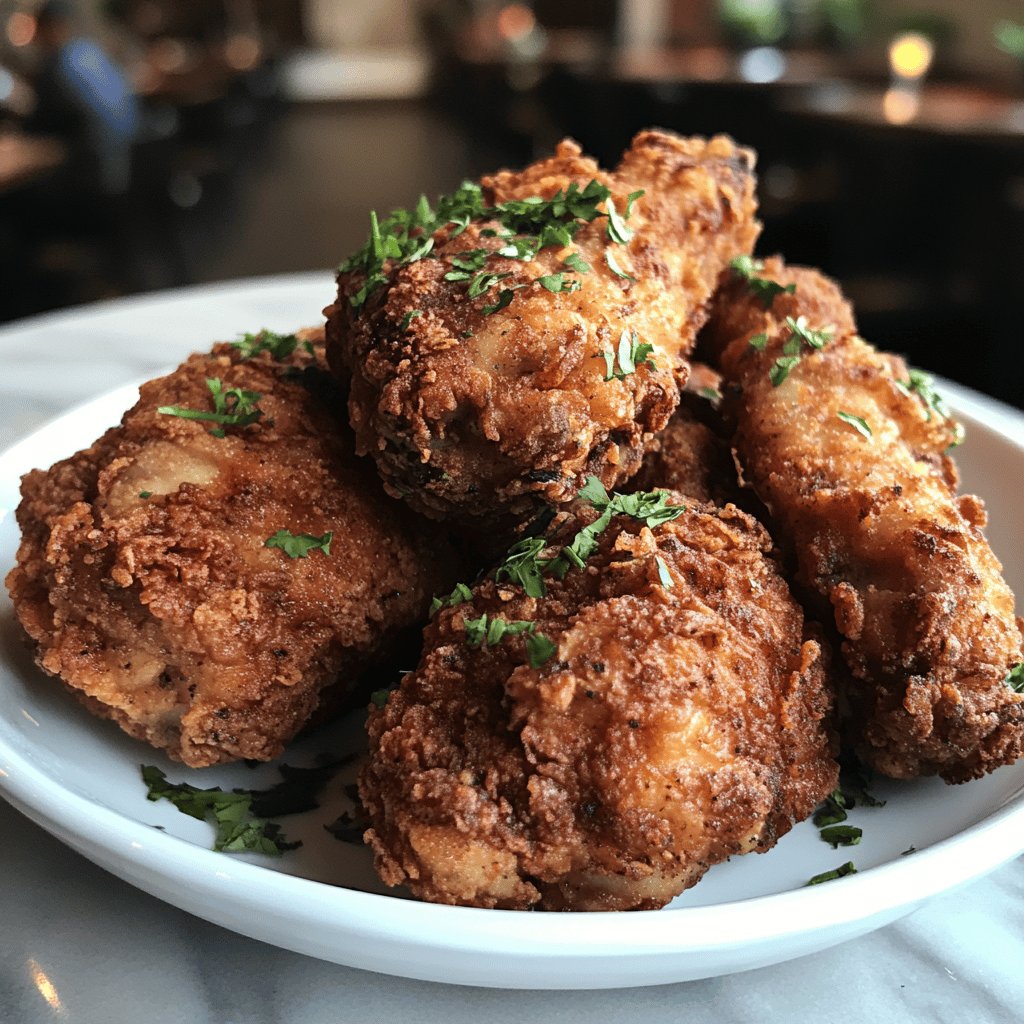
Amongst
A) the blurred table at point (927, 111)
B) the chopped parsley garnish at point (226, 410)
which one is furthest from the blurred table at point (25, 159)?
the chopped parsley garnish at point (226, 410)

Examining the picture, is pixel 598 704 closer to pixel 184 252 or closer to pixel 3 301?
pixel 3 301

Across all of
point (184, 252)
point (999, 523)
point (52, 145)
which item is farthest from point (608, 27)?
point (999, 523)

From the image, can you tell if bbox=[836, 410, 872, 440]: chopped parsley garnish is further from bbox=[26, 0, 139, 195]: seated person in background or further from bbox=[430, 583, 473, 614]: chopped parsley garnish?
bbox=[26, 0, 139, 195]: seated person in background

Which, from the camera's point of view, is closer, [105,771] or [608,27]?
[105,771]

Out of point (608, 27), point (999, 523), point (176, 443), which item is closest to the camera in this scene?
point (176, 443)

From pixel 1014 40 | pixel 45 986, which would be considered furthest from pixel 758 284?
pixel 1014 40

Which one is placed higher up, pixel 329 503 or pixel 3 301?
pixel 329 503

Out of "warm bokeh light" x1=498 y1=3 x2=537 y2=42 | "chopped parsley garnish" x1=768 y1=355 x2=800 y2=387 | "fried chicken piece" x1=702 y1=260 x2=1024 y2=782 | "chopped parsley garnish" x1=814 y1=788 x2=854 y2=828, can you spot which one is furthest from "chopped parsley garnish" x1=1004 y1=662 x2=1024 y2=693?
"warm bokeh light" x1=498 y1=3 x2=537 y2=42
